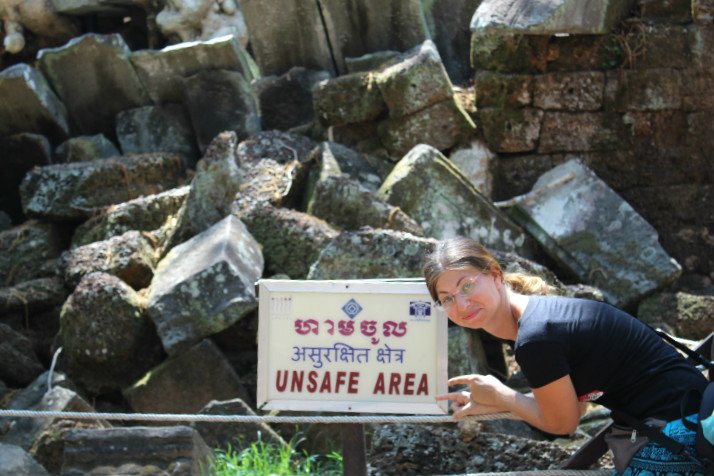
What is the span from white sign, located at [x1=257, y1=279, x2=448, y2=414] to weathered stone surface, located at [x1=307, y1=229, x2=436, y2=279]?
2009mm

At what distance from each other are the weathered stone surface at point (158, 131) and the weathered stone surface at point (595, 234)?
240 centimetres

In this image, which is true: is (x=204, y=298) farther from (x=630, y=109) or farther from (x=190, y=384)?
(x=630, y=109)

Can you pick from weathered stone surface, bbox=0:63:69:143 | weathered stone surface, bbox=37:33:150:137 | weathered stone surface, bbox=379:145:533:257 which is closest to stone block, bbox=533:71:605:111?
weathered stone surface, bbox=379:145:533:257

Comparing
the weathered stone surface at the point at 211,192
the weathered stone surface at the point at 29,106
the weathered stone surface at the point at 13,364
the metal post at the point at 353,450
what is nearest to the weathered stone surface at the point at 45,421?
the weathered stone surface at the point at 13,364

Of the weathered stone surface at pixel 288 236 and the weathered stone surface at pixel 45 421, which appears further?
the weathered stone surface at pixel 288 236

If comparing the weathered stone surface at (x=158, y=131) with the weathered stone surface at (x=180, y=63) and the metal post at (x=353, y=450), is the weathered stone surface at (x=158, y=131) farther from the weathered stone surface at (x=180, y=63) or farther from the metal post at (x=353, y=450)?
the metal post at (x=353, y=450)

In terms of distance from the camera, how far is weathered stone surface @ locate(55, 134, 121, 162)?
819 cm

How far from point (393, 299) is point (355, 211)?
2778 mm

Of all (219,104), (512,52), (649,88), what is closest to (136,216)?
(219,104)

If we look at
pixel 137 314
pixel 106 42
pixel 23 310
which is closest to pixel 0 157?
pixel 106 42

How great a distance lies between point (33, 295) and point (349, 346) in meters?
3.48

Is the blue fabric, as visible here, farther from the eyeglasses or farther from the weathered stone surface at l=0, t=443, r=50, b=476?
the weathered stone surface at l=0, t=443, r=50, b=476

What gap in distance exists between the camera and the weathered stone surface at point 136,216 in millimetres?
7180

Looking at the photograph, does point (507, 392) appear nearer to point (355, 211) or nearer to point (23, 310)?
point (355, 211)
